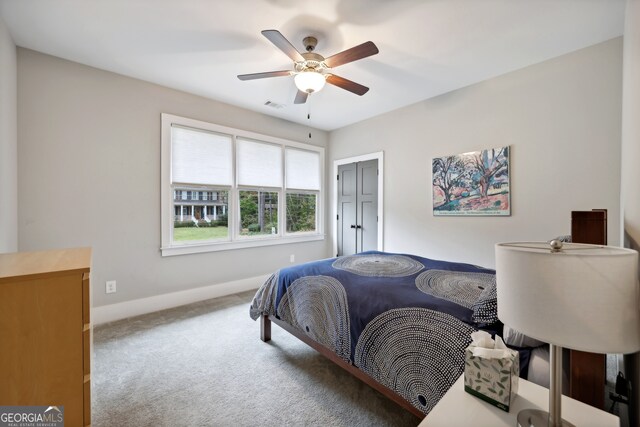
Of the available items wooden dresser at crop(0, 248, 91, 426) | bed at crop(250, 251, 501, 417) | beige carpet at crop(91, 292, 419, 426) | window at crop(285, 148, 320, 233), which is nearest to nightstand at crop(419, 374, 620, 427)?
bed at crop(250, 251, 501, 417)

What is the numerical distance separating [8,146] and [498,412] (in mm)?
3628

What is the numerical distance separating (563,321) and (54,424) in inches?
74.8

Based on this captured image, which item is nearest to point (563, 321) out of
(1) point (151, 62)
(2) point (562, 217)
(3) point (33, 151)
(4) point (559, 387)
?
(4) point (559, 387)

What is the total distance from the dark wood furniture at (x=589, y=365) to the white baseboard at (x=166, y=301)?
3.55 m

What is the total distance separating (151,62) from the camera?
269cm

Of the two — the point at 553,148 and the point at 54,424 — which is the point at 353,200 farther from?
the point at 54,424

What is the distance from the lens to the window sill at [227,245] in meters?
3.32

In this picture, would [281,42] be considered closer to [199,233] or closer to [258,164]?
[258,164]

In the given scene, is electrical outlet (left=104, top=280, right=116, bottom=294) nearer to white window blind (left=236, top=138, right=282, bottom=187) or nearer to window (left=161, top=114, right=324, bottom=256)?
window (left=161, top=114, right=324, bottom=256)

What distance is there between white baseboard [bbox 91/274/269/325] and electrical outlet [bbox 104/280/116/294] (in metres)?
0.14

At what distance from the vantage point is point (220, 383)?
1.91m

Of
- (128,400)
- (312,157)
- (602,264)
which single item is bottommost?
(128,400)

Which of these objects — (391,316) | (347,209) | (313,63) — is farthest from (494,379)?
(347,209)

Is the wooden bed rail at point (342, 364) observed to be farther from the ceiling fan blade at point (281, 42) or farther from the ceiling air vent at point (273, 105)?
the ceiling air vent at point (273, 105)
